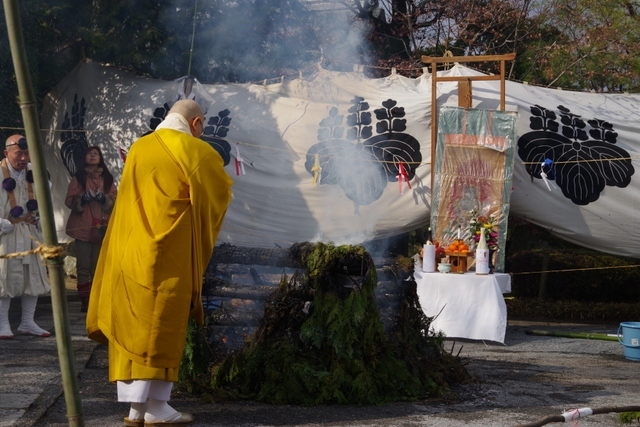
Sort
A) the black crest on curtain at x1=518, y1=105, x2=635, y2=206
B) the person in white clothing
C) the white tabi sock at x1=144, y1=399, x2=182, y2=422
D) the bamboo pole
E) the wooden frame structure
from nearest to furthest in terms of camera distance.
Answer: the bamboo pole → the white tabi sock at x1=144, y1=399, x2=182, y2=422 → the person in white clothing → the wooden frame structure → the black crest on curtain at x1=518, y1=105, x2=635, y2=206

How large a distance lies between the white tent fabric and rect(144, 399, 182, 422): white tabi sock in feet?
18.5

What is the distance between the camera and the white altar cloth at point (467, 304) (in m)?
9.15

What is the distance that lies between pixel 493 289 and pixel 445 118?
7.54 ft

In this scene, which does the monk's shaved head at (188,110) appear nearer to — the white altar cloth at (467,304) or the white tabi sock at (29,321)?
the white tabi sock at (29,321)

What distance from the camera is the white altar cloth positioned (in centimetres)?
915

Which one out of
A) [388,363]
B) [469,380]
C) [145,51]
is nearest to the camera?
[388,363]

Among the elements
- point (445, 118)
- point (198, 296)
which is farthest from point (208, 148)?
point (445, 118)

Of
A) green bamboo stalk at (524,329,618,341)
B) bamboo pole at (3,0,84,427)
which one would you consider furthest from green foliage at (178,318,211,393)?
green bamboo stalk at (524,329,618,341)

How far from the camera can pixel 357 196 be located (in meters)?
10.9

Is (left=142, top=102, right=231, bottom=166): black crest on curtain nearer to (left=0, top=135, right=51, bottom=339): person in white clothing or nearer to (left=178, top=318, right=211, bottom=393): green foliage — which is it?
(left=0, top=135, right=51, bottom=339): person in white clothing

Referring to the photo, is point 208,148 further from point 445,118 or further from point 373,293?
point 445,118

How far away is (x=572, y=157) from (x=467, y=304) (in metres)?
2.71

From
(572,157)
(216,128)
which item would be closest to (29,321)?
(216,128)

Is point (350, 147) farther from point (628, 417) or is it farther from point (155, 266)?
Answer: point (628, 417)
